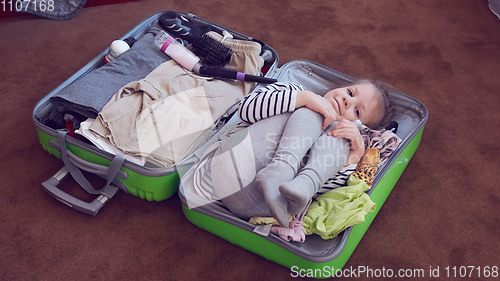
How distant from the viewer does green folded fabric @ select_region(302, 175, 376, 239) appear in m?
1.08

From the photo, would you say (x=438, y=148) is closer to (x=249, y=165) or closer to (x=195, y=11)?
(x=249, y=165)

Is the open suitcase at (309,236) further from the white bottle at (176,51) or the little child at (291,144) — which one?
the white bottle at (176,51)

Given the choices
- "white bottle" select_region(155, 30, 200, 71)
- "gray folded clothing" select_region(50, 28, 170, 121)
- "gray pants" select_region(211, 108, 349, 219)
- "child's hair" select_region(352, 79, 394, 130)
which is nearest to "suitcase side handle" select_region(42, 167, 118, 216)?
"gray folded clothing" select_region(50, 28, 170, 121)

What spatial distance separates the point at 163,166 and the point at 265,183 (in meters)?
0.32

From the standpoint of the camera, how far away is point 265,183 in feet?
3.28

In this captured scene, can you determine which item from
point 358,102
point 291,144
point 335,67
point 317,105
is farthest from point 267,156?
point 335,67

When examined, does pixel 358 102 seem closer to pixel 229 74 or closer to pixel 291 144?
pixel 291 144

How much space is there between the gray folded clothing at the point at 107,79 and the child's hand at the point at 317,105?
0.47 metres

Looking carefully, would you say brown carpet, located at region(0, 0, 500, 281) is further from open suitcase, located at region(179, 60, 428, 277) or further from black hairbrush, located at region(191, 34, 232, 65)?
black hairbrush, located at region(191, 34, 232, 65)

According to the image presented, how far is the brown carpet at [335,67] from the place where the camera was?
118cm

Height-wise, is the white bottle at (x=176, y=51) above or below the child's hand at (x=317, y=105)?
below

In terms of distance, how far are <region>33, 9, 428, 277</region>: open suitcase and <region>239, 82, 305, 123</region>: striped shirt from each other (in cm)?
13

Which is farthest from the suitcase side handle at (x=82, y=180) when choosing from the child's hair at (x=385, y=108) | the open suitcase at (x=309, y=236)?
the child's hair at (x=385, y=108)

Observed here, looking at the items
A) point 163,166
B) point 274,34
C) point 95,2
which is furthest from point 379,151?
point 95,2
